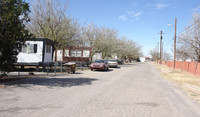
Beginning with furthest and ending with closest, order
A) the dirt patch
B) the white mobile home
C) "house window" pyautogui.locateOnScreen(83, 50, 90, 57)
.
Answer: "house window" pyautogui.locateOnScreen(83, 50, 90, 57) → the white mobile home → the dirt patch

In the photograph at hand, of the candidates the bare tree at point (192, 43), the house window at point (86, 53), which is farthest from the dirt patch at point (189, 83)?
the house window at point (86, 53)

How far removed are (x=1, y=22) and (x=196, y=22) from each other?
2111 centimetres

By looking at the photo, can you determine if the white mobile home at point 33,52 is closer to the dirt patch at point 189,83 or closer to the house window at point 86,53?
the dirt patch at point 189,83

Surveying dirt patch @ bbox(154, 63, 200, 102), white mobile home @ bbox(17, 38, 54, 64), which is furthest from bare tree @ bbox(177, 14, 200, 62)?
white mobile home @ bbox(17, 38, 54, 64)

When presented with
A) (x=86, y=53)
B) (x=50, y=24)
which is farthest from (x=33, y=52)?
(x=86, y=53)

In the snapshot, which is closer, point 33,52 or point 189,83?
point 189,83

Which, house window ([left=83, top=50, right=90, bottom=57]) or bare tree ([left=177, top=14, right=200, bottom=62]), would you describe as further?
house window ([left=83, top=50, right=90, bottom=57])

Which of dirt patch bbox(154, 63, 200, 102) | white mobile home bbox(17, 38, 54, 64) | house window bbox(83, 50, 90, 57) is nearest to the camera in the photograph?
dirt patch bbox(154, 63, 200, 102)

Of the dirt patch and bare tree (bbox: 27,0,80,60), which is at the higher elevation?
bare tree (bbox: 27,0,80,60)

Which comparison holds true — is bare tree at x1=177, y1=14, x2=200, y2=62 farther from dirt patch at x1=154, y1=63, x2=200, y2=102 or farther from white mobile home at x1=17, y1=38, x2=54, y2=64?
white mobile home at x1=17, y1=38, x2=54, y2=64

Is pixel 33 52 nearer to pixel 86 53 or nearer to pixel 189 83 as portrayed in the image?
pixel 189 83

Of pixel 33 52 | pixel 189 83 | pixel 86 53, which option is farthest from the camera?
pixel 86 53

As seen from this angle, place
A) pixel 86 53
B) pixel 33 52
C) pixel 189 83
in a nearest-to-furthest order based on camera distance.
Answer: pixel 189 83, pixel 33 52, pixel 86 53

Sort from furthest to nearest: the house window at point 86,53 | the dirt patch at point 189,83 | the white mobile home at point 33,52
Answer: the house window at point 86,53 → the white mobile home at point 33,52 → the dirt patch at point 189,83
